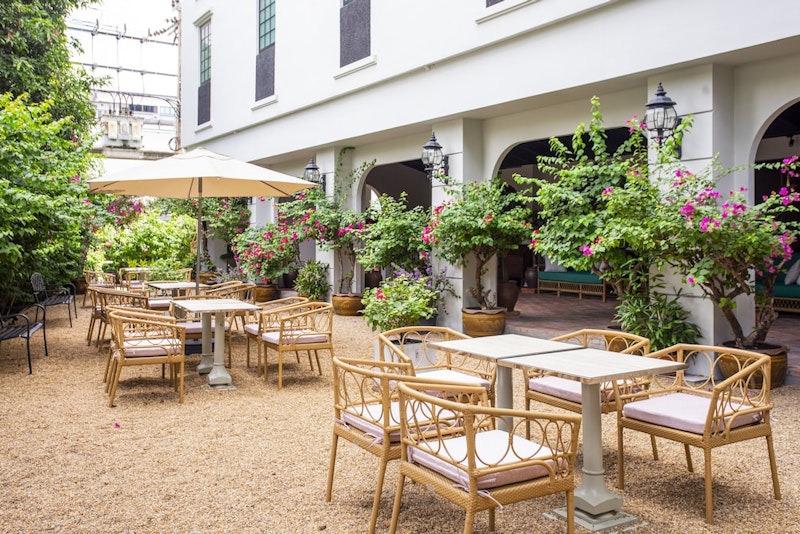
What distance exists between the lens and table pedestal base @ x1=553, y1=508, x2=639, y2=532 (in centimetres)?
321

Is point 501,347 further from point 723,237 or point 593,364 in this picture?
point 723,237

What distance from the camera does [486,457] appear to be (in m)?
2.80

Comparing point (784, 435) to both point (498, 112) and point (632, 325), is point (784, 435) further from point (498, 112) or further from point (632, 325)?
point (498, 112)

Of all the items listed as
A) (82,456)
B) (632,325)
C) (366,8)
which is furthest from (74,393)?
(366,8)

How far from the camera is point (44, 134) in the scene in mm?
7543

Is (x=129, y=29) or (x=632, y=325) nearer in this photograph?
(x=632, y=325)

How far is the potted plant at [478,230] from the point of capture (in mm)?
8688

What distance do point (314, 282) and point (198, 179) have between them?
17.6ft

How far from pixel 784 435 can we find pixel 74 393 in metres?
5.79

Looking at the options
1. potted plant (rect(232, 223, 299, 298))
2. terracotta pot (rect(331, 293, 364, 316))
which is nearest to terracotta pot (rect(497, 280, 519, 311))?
terracotta pot (rect(331, 293, 364, 316))

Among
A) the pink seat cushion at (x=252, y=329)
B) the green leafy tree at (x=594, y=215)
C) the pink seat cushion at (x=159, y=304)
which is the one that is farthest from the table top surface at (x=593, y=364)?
the pink seat cushion at (x=159, y=304)

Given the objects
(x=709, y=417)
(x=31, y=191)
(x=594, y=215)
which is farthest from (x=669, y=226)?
(x=31, y=191)

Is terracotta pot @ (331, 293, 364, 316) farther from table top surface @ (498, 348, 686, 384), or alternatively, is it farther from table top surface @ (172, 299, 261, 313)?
table top surface @ (498, 348, 686, 384)

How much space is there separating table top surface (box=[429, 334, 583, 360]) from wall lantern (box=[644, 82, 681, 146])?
3335 mm
